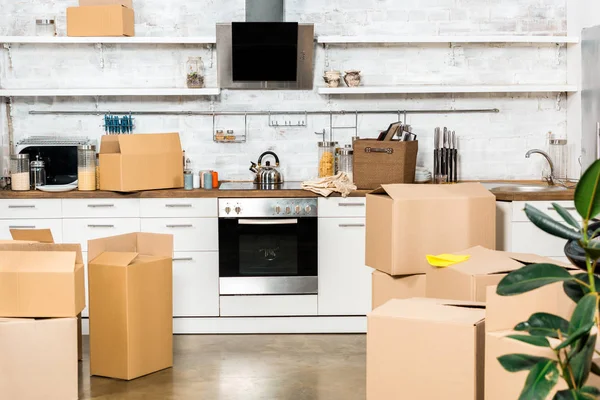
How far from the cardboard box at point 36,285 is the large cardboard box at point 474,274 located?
1614 millimetres

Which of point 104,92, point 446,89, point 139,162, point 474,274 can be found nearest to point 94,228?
point 139,162

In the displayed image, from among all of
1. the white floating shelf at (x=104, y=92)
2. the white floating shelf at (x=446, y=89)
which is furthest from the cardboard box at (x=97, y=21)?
the white floating shelf at (x=446, y=89)

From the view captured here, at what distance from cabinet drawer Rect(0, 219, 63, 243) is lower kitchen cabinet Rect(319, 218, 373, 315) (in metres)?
1.75

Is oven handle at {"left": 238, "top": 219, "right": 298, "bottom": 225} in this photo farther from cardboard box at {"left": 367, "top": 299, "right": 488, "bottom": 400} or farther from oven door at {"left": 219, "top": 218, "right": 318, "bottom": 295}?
cardboard box at {"left": 367, "top": 299, "right": 488, "bottom": 400}

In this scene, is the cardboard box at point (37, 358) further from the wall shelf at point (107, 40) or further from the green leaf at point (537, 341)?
the wall shelf at point (107, 40)

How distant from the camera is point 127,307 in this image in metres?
4.18

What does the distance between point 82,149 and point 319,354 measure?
2.12m

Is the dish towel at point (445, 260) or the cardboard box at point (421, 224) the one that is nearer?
the dish towel at point (445, 260)

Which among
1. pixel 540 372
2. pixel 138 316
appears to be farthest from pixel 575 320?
pixel 138 316

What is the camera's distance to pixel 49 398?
3.66 m

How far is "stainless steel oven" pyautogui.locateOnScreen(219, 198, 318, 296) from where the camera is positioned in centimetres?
534

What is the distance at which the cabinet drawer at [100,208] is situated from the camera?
17.5ft

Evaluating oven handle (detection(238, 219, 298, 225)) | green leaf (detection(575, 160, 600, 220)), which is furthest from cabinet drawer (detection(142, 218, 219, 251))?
green leaf (detection(575, 160, 600, 220))

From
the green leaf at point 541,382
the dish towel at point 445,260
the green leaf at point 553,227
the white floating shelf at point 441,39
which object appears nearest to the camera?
the green leaf at point 541,382
